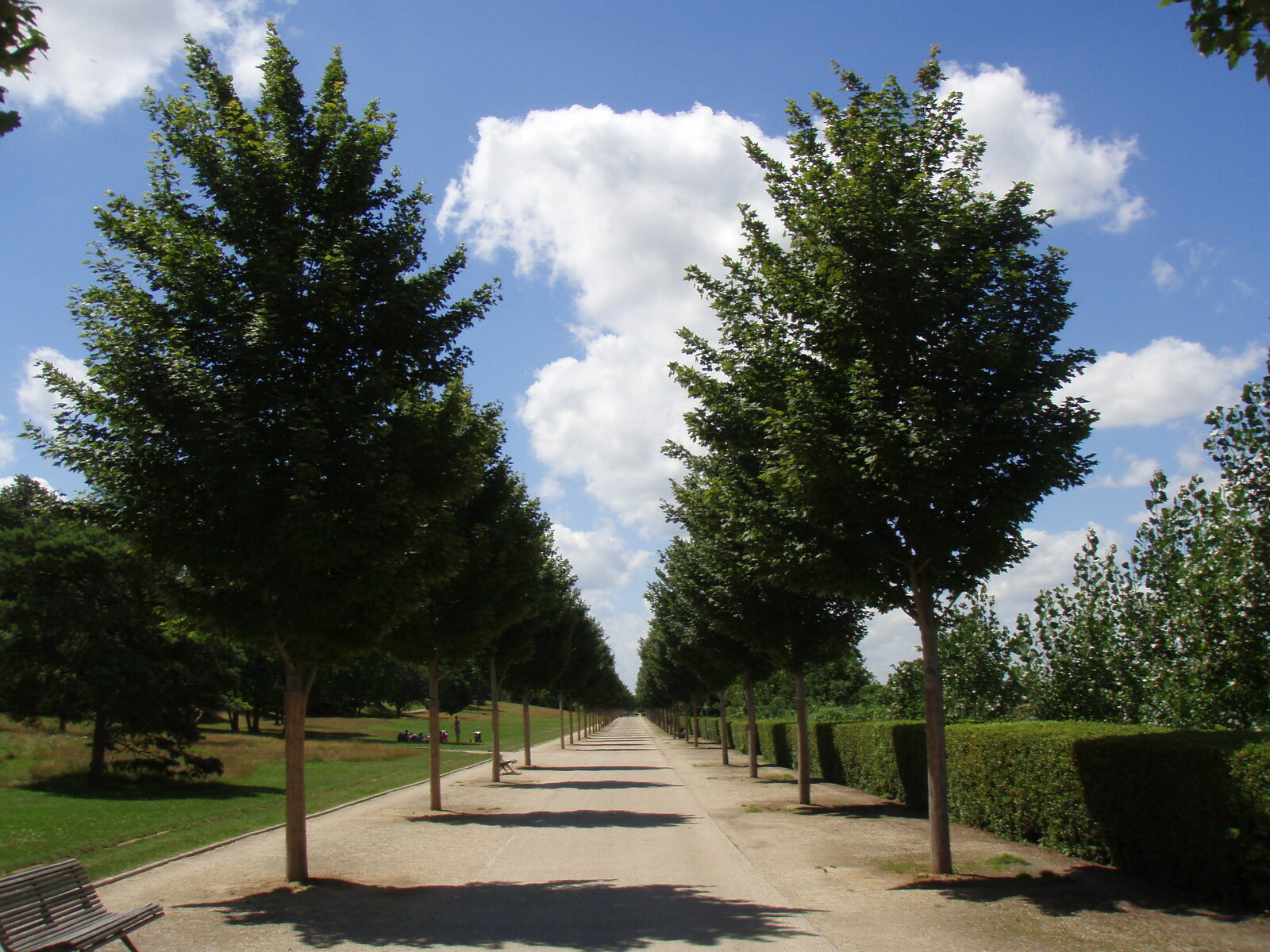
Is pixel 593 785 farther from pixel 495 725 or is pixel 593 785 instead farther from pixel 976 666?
pixel 976 666

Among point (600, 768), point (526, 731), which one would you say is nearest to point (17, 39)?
point (600, 768)

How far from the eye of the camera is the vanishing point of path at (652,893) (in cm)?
663

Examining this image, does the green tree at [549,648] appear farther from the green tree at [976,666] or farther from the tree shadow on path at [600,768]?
the green tree at [976,666]

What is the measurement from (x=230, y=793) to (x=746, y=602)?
14133mm

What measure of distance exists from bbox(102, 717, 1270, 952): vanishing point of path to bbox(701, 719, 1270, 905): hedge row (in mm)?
333

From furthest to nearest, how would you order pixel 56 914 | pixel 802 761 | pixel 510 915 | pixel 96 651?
1. pixel 96 651
2. pixel 802 761
3. pixel 510 915
4. pixel 56 914

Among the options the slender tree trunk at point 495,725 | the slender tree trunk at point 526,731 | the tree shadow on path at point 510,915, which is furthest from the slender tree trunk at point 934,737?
the slender tree trunk at point 526,731

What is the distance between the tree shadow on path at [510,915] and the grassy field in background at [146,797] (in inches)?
131

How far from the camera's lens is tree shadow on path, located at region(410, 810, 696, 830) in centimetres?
1412

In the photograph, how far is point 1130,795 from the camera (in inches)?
326

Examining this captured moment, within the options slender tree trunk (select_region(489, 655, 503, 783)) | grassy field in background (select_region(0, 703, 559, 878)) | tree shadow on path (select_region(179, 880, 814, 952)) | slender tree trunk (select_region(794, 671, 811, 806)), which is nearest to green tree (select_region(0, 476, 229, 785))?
grassy field in background (select_region(0, 703, 559, 878))

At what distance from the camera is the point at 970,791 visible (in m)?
12.4

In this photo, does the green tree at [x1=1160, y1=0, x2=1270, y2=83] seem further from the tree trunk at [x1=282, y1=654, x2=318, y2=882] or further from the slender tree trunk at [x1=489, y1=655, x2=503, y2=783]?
the slender tree trunk at [x1=489, y1=655, x2=503, y2=783]

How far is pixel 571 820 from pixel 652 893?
21.7 ft
